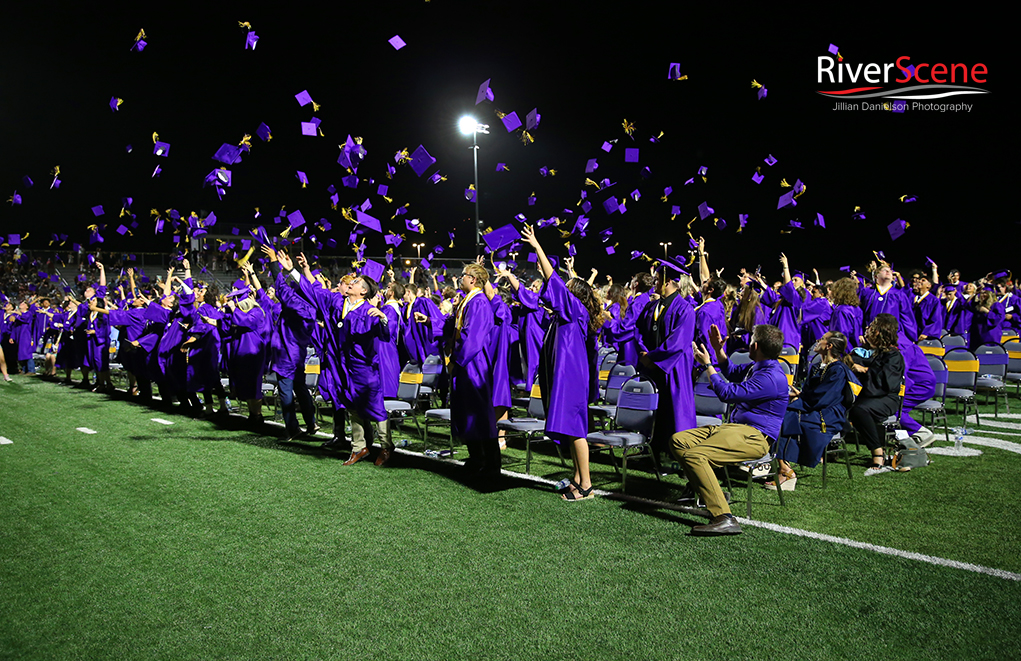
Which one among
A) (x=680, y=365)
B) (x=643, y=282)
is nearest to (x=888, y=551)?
(x=680, y=365)

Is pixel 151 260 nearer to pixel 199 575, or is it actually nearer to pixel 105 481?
pixel 105 481

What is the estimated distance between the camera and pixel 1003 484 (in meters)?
6.05

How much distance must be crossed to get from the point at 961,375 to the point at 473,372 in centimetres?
643

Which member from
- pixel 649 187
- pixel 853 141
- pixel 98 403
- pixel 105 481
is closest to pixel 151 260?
pixel 98 403

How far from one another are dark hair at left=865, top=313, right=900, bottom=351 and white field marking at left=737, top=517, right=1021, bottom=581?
9.45ft

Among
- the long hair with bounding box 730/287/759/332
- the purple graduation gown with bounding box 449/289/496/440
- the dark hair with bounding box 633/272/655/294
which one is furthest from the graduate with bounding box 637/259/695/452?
the dark hair with bounding box 633/272/655/294

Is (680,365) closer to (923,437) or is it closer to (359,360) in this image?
(359,360)

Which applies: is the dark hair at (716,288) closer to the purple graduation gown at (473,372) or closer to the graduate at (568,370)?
the graduate at (568,370)

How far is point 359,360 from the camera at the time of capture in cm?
734

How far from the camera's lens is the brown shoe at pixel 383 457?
7262 mm

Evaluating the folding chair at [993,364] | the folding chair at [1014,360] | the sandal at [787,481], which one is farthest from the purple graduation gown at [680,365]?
the folding chair at [1014,360]

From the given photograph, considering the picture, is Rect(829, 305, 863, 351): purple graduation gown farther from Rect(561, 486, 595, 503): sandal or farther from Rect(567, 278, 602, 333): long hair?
Rect(561, 486, 595, 503): sandal

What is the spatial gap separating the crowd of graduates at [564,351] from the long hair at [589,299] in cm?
1

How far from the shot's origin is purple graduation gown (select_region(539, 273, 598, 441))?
577cm
